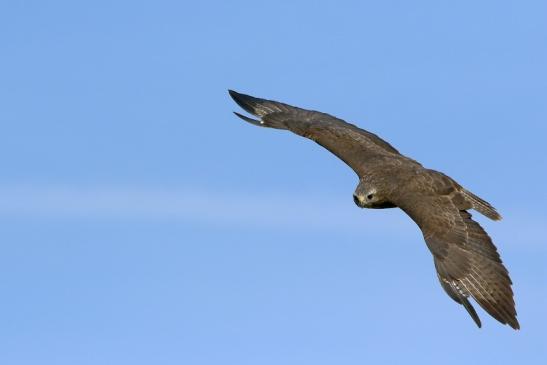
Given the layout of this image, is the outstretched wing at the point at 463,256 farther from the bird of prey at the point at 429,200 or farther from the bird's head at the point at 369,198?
the bird's head at the point at 369,198

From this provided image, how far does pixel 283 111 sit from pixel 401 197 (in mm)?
5713

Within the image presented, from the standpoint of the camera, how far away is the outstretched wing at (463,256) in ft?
73.5

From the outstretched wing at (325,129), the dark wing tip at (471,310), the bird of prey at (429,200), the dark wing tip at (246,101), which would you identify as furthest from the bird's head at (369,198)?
the dark wing tip at (246,101)

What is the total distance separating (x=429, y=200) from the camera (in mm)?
24531

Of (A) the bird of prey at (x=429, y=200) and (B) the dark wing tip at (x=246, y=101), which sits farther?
(B) the dark wing tip at (x=246, y=101)

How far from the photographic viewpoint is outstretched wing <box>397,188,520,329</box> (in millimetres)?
22406

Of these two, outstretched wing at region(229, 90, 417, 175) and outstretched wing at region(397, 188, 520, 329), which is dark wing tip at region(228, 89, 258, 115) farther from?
outstretched wing at region(397, 188, 520, 329)

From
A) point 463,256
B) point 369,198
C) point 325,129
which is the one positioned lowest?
point 463,256

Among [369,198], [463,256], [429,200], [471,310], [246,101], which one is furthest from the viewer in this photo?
[246,101]

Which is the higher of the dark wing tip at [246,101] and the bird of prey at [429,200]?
the dark wing tip at [246,101]

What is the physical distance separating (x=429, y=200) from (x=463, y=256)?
5.68ft

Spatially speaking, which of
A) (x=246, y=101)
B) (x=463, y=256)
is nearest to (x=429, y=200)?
(x=463, y=256)

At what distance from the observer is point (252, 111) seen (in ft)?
98.6

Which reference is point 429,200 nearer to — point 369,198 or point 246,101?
point 369,198
